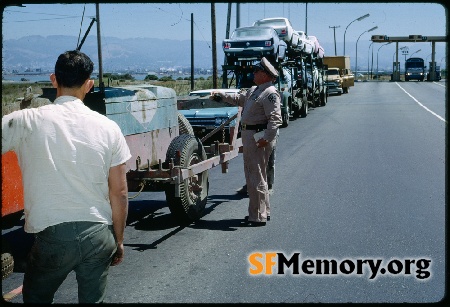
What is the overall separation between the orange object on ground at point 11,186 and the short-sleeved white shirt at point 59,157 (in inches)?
64.5

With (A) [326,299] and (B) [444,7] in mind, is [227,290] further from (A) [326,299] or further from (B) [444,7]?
(B) [444,7]

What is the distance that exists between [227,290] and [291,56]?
69.3 feet

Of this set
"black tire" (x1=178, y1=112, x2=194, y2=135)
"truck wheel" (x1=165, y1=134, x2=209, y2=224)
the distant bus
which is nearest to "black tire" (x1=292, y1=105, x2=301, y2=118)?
"black tire" (x1=178, y1=112, x2=194, y2=135)

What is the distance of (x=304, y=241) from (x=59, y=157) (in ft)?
12.9

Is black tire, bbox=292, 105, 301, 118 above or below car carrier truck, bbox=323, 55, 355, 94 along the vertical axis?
Answer: below

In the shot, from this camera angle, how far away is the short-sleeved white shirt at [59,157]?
2914mm

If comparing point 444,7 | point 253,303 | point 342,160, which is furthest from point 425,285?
point 342,160

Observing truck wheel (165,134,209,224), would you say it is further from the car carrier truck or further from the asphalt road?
the car carrier truck

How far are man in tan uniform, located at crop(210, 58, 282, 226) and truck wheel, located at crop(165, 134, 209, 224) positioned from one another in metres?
0.63

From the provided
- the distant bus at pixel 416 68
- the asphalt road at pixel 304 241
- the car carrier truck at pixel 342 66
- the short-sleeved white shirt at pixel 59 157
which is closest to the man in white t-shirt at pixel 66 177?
the short-sleeved white shirt at pixel 59 157

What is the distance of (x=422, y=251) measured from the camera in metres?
6.00

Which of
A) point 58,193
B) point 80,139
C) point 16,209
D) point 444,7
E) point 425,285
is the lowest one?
point 425,285

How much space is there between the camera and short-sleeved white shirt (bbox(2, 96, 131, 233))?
2.91 m

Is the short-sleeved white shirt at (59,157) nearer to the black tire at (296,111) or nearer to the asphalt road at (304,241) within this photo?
the asphalt road at (304,241)
